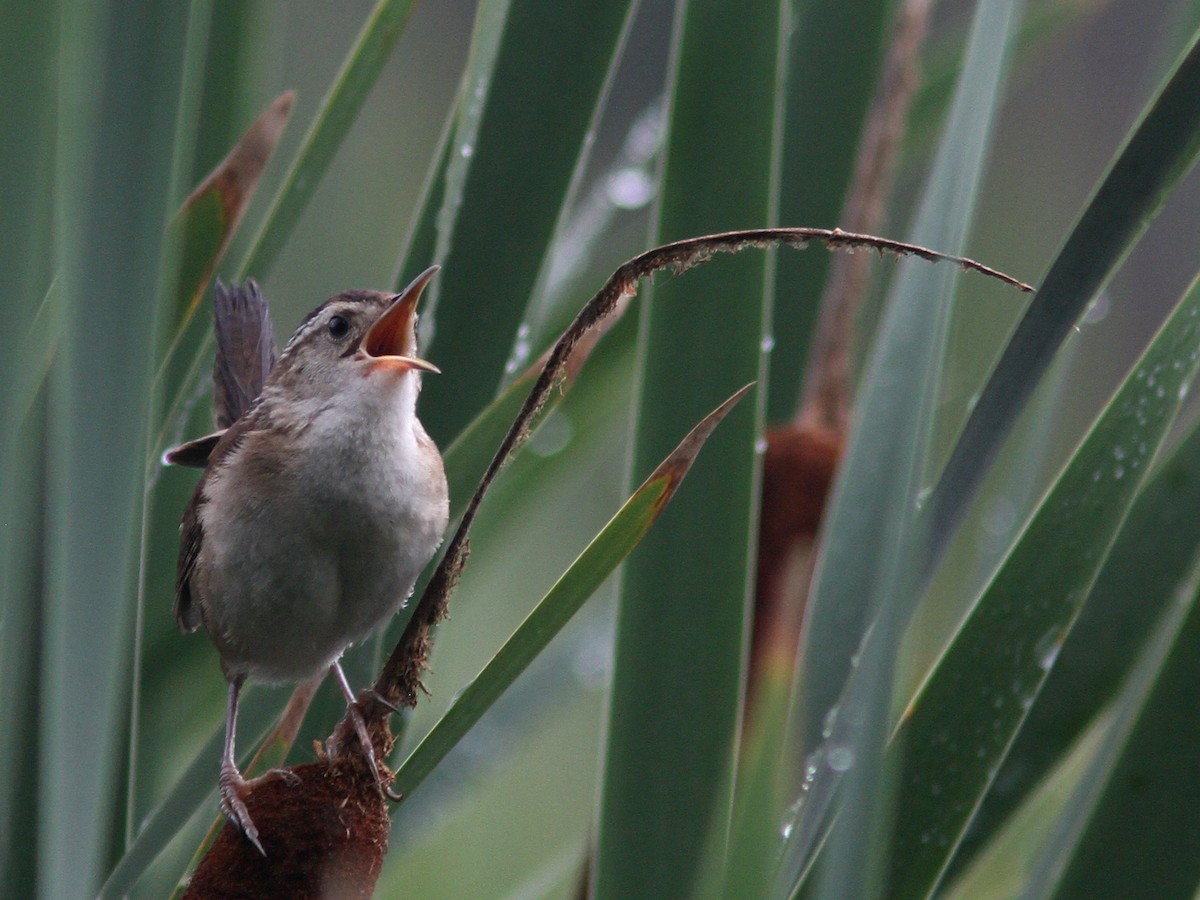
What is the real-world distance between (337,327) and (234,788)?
0.74 m

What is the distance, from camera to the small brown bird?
4.90ft

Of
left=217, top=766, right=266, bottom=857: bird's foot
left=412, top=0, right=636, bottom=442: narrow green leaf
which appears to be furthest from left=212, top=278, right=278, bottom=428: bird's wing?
left=217, top=766, right=266, bottom=857: bird's foot

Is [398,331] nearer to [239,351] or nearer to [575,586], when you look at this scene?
[239,351]

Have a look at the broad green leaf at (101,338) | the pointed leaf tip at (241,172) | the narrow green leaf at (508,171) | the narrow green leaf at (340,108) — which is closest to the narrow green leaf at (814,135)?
the narrow green leaf at (508,171)

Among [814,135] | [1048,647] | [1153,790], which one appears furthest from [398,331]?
[1153,790]

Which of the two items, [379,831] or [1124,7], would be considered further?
[1124,7]

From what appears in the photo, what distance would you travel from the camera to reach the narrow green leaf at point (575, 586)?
88 cm

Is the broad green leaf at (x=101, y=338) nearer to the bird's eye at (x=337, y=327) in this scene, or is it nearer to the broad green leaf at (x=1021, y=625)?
the broad green leaf at (x=1021, y=625)

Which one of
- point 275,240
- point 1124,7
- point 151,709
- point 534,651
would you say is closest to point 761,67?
point 534,651

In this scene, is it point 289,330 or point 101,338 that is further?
point 289,330

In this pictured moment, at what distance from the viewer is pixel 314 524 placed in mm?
1505

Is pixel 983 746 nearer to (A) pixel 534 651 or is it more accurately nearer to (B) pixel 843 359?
(A) pixel 534 651

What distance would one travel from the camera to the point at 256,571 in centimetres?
153

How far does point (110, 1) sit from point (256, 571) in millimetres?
945
